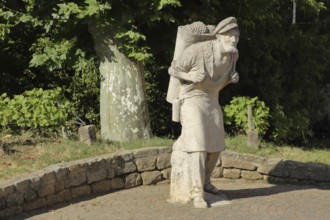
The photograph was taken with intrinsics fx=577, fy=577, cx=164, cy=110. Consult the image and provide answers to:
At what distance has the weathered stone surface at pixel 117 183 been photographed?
29.0 feet

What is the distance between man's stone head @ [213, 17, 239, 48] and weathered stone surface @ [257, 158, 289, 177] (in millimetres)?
3341

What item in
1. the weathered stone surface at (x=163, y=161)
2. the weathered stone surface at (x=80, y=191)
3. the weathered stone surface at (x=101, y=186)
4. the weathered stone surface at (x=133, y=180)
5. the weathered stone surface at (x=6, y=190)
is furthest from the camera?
the weathered stone surface at (x=163, y=161)

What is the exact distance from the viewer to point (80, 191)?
834 centimetres

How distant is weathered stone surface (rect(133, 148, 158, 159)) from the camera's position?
9129 mm

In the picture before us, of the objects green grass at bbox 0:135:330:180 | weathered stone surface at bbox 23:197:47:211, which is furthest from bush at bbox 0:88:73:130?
weathered stone surface at bbox 23:197:47:211

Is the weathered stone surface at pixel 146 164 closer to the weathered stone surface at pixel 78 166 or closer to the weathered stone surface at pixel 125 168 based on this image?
the weathered stone surface at pixel 125 168

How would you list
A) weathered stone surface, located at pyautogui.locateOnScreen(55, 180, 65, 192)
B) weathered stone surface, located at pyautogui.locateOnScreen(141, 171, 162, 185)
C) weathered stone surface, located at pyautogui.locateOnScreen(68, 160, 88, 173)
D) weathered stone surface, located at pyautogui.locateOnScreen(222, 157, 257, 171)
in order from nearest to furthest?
1. weathered stone surface, located at pyautogui.locateOnScreen(55, 180, 65, 192)
2. weathered stone surface, located at pyautogui.locateOnScreen(68, 160, 88, 173)
3. weathered stone surface, located at pyautogui.locateOnScreen(141, 171, 162, 185)
4. weathered stone surface, located at pyautogui.locateOnScreen(222, 157, 257, 171)

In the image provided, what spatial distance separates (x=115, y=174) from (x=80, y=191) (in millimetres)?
722

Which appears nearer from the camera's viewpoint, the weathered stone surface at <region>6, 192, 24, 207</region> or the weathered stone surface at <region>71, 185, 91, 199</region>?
the weathered stone surface at <region>6, 192, 24, 207</region>

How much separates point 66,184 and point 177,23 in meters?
4.35

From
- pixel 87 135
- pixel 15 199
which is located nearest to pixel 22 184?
pixel 15 199

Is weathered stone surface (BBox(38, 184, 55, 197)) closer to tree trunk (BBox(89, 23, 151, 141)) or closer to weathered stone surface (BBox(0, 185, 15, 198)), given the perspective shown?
weathered stone surface (BBox(0, 185, 15, 198))

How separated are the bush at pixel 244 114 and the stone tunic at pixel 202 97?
5.08 metres

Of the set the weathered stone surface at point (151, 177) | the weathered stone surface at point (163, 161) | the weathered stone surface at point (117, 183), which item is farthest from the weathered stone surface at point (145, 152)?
the weathered stone surface at point (117, 183)
